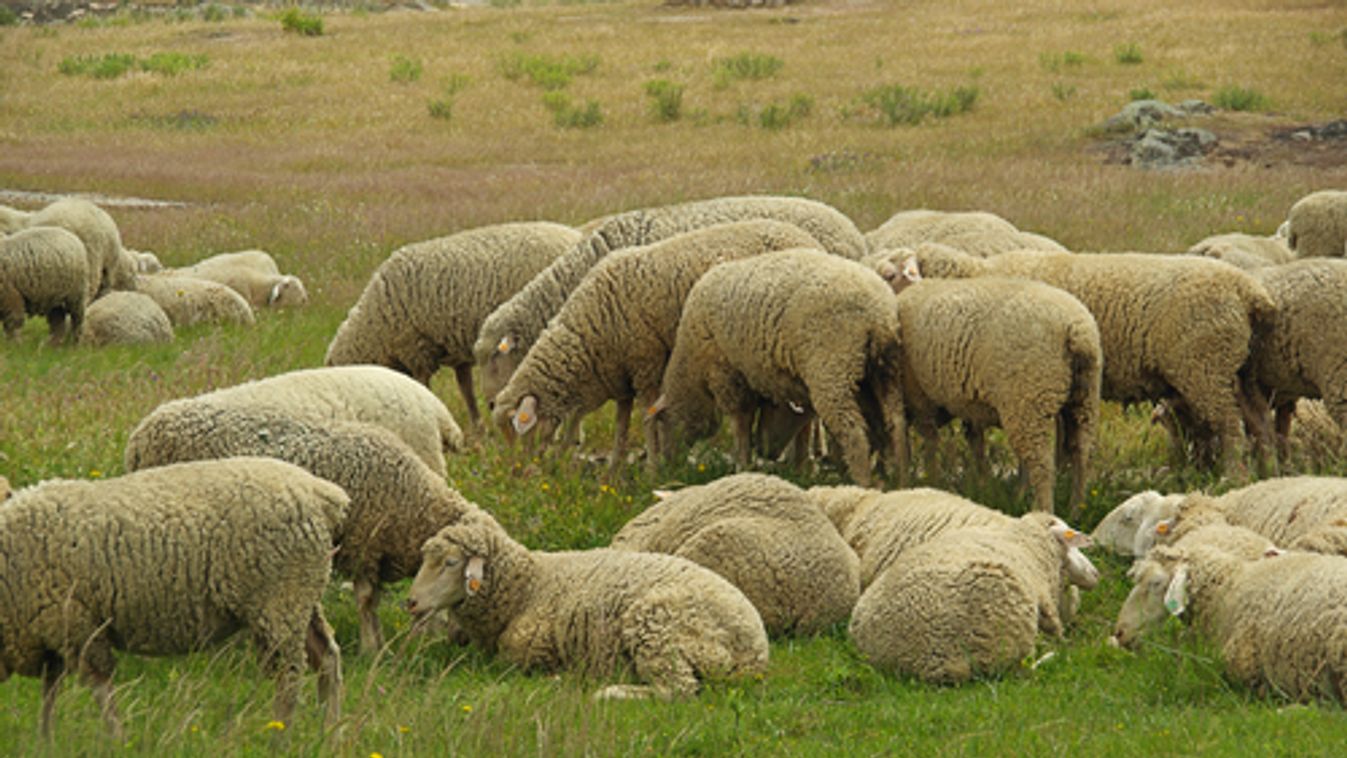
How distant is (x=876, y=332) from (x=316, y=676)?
190 inches

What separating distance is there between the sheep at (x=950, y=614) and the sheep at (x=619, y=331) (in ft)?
13.5

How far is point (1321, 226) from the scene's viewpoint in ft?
57.1

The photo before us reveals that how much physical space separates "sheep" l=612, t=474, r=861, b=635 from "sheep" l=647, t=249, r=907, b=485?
157cm

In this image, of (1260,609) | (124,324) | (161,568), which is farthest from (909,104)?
(161,568)

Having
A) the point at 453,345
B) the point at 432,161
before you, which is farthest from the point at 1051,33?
the point at 453,345

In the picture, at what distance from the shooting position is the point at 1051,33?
5075cm

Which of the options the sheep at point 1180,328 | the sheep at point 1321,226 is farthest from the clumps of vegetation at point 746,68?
the sheep at point 1180,328

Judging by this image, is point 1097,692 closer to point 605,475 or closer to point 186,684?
point 186,684

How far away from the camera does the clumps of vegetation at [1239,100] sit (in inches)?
1409

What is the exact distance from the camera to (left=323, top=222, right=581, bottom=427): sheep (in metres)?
14.2

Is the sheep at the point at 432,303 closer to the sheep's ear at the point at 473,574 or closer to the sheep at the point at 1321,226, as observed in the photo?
the sheep's ear at the point at 473,574

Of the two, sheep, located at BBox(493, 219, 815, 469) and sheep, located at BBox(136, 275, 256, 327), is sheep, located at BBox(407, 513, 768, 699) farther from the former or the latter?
sheep, located at BBox(136, 275, 256, 327)

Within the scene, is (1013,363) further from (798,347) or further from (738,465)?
(738,465)

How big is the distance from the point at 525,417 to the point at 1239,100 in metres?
27.2
